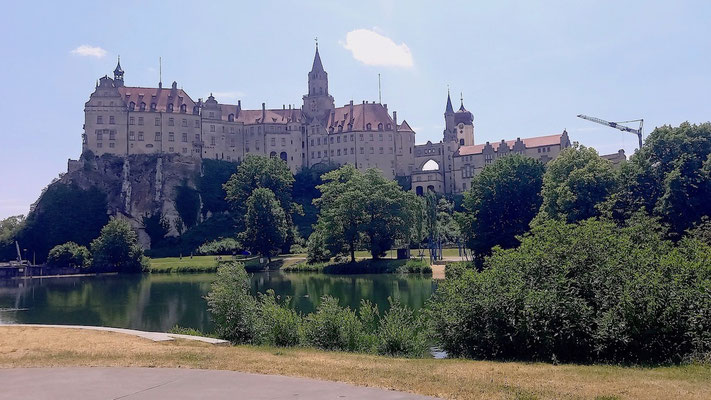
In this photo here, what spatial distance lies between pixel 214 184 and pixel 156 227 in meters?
12.5

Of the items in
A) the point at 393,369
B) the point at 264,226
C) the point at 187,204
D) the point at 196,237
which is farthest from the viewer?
the point at 187,204

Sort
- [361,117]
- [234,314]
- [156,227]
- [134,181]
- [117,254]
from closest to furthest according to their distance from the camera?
[234,314] < [117,254] < [156,227] < [134,181] < [361,117]

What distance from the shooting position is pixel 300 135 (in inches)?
4621

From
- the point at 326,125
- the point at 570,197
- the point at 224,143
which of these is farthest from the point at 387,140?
the point at 570,197

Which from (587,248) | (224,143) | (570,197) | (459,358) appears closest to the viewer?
(459,358)

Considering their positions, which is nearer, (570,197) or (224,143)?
(570,197)

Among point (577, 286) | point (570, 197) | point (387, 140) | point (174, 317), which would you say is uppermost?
point (387, 140)

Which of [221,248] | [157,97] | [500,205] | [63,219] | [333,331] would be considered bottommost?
[333,331]

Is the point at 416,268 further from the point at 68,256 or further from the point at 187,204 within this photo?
the point at 187,204

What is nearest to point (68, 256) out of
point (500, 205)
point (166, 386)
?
point (500, 205)

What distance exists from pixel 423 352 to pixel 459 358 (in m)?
2.17

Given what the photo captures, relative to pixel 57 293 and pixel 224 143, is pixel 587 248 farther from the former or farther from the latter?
pixel 224 143

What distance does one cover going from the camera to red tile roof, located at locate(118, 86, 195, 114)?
107444mm

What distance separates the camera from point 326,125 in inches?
4660
